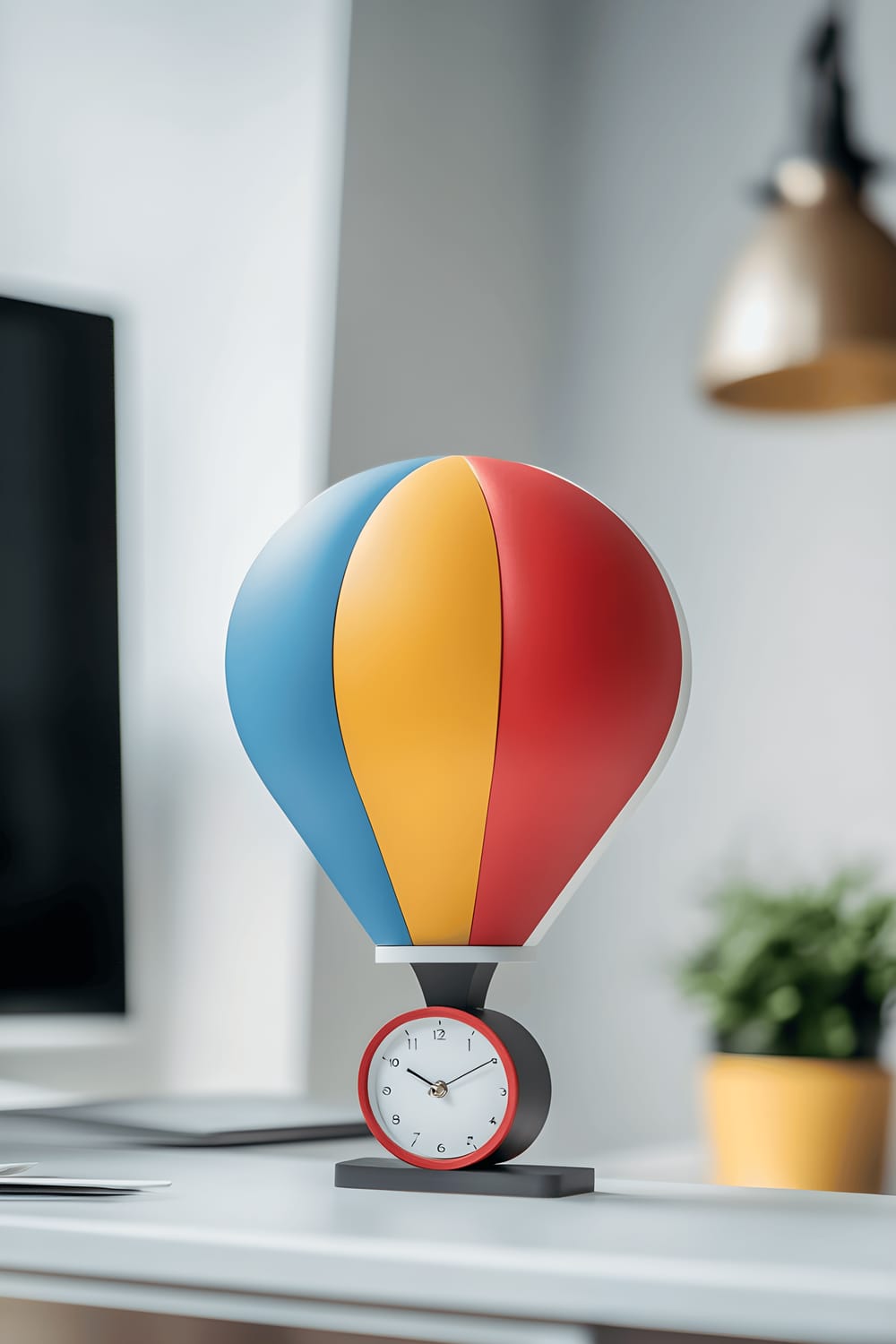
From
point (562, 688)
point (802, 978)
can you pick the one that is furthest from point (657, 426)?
point (562, 688)

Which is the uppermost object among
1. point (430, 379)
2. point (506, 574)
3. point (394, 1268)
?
point (430, 379)

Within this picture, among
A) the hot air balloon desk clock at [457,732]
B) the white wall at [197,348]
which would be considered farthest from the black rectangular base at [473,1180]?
the white wall at [197,348]

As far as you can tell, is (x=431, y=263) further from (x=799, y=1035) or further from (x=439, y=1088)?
(x=439, y=1088)

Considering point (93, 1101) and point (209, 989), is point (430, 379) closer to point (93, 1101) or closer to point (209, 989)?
point (209, 989)

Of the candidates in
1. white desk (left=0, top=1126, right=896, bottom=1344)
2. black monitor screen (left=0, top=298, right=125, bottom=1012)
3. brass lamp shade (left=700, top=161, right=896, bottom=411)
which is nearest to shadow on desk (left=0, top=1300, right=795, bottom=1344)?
white desk (left=0, top=1126, right=896, bottom=1344)

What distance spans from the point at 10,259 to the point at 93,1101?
0.89 meters

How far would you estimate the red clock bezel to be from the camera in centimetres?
60

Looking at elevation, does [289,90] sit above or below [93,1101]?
above

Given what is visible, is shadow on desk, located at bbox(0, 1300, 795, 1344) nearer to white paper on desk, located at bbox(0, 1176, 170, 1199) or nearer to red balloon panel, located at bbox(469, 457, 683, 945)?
white paper on desk, located at bbox(0, 1176, 170, 1199)

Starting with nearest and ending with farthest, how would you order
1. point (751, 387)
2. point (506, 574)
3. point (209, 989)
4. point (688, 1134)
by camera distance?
point (506, 574) → point (209, 989) → point (751, 387) → point (688, 1134)

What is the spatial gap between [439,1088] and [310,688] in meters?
0.18

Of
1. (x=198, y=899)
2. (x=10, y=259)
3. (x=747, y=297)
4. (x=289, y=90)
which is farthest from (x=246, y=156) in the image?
(x=198, y=899)

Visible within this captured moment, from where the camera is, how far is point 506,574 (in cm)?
60

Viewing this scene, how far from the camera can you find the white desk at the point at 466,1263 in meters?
0.38
